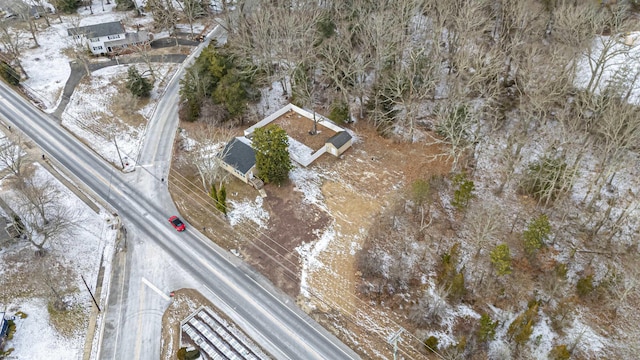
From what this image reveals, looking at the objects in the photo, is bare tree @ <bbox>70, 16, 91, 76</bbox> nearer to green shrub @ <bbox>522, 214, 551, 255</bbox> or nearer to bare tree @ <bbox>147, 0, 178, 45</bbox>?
bare tree @ <bbox>147, 0, 178, 45</bbox>

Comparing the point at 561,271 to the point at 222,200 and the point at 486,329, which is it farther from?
the point at 222,200

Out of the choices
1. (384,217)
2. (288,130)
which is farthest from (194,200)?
(384,217)

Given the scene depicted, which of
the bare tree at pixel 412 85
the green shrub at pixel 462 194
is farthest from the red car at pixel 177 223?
the green shrub at pixel 462 194

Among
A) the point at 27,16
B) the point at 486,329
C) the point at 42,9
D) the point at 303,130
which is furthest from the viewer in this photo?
the point at 42,9

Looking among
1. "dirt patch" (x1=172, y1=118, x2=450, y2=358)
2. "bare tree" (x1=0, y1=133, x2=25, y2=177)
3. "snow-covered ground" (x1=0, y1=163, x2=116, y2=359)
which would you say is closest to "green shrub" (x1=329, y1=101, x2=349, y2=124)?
"dirt patch" (x1=172, y1=118, x2=450, y2=358)

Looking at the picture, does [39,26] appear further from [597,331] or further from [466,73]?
[597,331]

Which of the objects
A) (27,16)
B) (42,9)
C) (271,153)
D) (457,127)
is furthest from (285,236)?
(42,9)

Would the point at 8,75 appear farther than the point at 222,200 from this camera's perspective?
Yes
